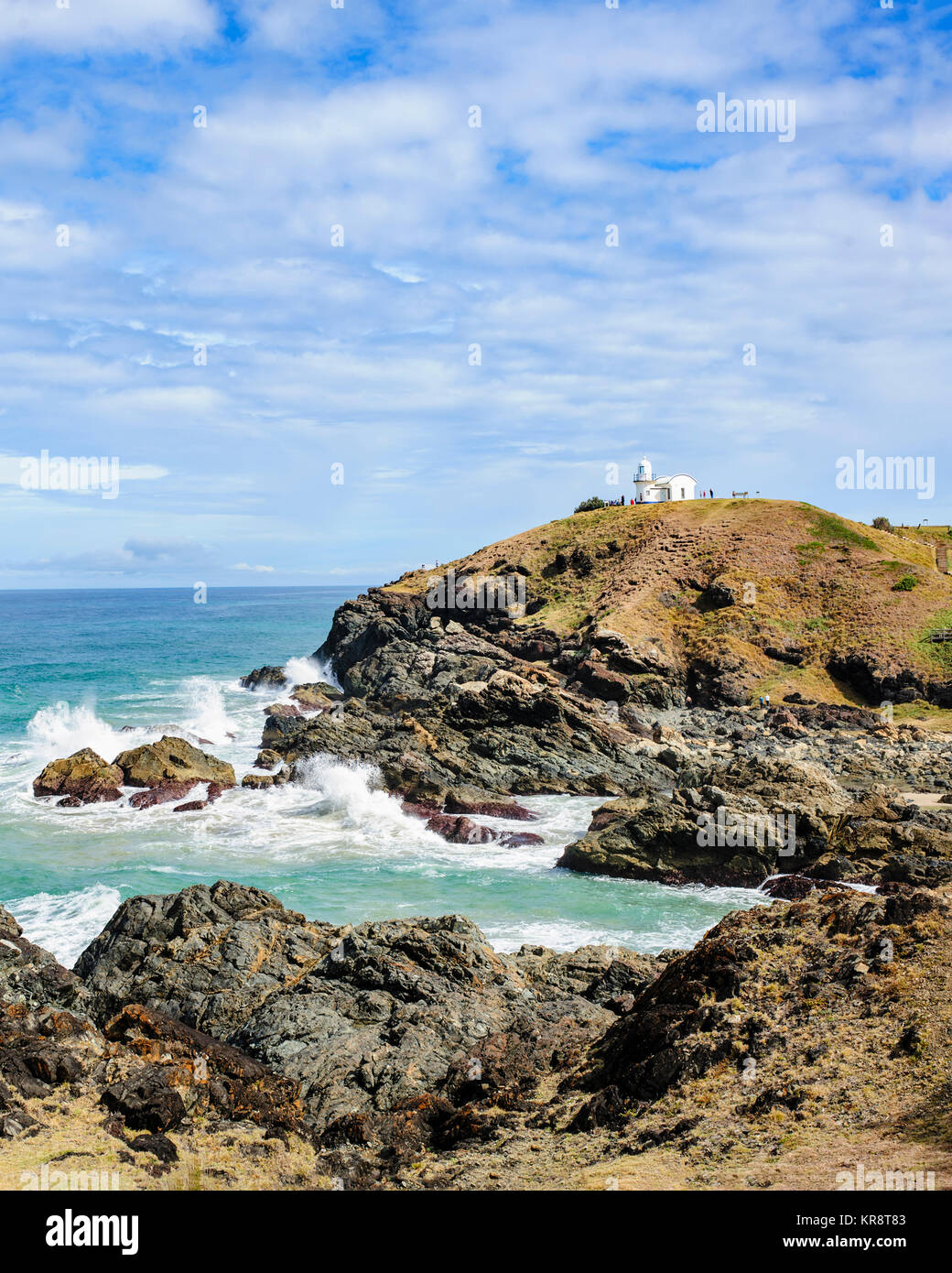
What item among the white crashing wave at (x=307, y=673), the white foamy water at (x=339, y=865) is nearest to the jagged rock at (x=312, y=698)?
the white crashing wave at (x=307, y=673)

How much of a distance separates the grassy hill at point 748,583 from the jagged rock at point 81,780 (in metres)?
33.4

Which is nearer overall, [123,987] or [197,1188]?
[197,1188]

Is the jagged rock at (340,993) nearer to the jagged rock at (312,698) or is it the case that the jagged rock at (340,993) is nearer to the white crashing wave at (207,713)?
the white crashing wave at (207,713)

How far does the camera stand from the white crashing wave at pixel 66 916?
64.2 feet

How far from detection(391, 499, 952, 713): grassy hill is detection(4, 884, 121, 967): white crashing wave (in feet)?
129

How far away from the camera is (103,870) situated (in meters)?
25.4

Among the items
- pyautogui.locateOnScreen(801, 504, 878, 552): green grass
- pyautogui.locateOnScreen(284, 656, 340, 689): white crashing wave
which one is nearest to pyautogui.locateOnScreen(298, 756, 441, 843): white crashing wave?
pyautogui.locateOnScreen(284, 656, 340, 689): white crashing wave

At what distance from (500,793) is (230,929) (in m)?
18.7

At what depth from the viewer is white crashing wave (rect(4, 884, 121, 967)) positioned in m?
19.6

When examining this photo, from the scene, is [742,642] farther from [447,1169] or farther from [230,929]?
[447,1169]

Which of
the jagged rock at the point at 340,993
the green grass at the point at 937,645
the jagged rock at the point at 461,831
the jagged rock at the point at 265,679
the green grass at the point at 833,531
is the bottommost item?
the jagged rock at the point at 461,831

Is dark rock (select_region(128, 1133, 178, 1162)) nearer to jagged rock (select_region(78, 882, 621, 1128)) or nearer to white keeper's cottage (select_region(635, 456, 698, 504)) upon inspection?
jagged rock (select_region(78, 882, 621, 1128))
